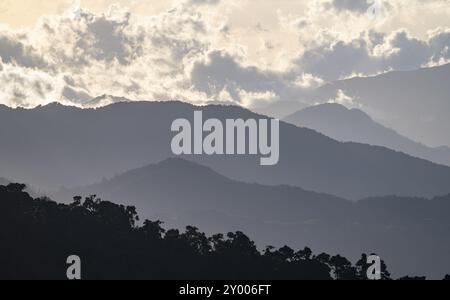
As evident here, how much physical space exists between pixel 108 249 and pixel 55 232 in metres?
12.6
